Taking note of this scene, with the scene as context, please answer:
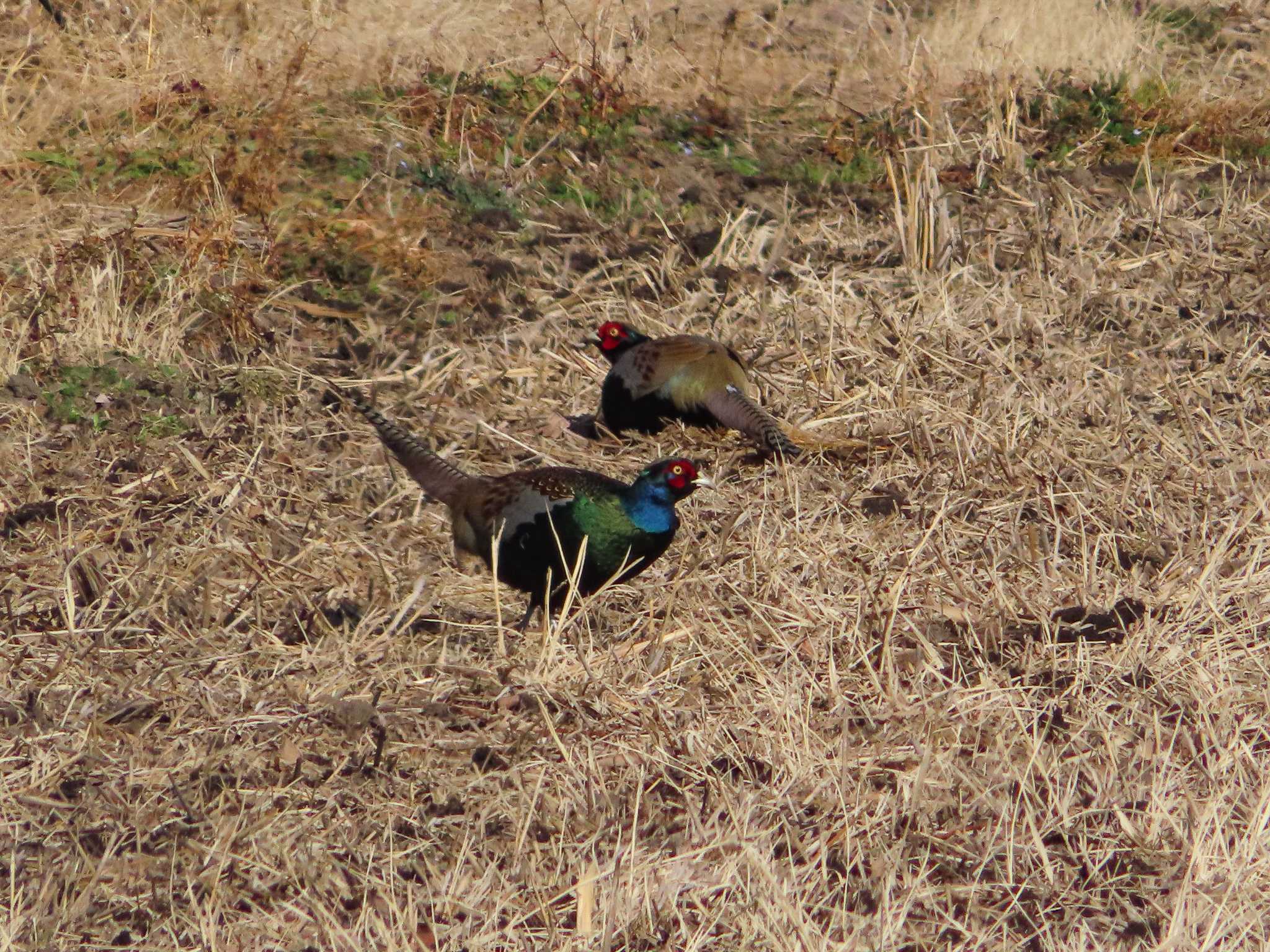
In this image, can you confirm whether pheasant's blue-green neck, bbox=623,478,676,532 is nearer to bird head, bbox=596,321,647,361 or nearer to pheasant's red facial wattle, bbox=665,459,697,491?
pheasant's red facial wattle, bbox=665,459,697,491

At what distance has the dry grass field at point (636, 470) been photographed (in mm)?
3283

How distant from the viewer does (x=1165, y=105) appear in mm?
7137

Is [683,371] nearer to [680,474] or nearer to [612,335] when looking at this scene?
[612,335]

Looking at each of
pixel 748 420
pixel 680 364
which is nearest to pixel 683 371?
pixel 680 364

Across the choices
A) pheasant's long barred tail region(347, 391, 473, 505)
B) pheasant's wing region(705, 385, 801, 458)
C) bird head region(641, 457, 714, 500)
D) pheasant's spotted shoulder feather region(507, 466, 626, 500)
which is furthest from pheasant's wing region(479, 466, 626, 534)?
pheasant's wing region(705, 385, 801, 458)

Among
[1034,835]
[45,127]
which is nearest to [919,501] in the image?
[1034,835]

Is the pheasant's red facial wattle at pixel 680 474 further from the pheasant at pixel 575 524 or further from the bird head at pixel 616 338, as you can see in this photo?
the bird head at pixel 616 338

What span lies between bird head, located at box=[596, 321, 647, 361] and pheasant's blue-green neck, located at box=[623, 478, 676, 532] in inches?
53.1

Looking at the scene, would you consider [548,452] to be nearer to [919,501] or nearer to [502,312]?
[502,312]

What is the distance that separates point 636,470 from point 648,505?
1.15 m

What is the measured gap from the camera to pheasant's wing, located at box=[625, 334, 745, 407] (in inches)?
201

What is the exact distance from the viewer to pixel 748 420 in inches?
199

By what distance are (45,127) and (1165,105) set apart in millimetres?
4980

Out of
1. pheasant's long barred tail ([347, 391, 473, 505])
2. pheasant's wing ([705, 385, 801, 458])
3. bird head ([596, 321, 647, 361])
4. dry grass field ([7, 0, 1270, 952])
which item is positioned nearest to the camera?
dry grass field ([7, 0, 1270, 952])
